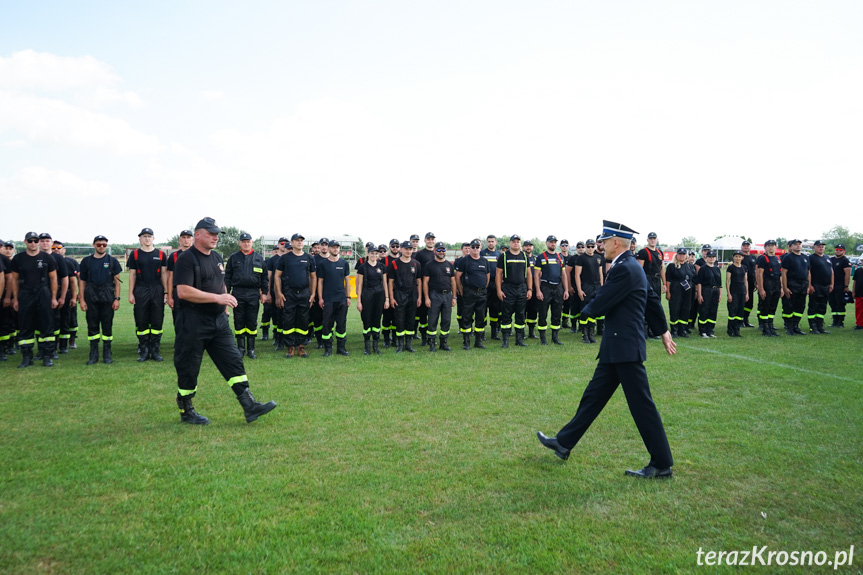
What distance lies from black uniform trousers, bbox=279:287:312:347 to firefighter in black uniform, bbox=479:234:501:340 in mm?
3675

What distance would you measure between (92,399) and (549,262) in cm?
878

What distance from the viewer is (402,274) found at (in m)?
11.0

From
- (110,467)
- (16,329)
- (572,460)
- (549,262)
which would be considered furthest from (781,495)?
(16,329)

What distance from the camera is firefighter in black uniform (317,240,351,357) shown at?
10.3m

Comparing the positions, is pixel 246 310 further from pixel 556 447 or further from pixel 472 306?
pixel 556 447

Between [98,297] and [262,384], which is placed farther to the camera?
[98,297]

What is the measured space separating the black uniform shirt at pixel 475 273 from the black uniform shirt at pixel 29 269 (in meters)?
7.57

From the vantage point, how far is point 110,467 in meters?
4.53

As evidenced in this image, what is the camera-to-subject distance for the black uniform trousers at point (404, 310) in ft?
36.1

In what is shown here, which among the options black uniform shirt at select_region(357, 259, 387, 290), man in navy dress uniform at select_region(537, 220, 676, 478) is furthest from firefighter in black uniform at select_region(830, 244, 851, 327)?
man in navy dress uniform at select_region(537, 220, 676, 478)

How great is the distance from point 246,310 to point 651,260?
336 inches

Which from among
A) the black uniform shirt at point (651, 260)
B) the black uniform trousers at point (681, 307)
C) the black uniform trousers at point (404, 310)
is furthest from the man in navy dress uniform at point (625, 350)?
the black uniform trousers at point (681, 307)

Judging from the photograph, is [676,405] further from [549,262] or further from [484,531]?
[549,262]

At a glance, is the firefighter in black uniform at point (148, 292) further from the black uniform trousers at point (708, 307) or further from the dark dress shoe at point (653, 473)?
the black uniform trousers at point (708, 307)
